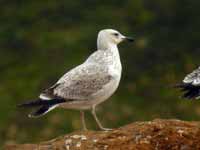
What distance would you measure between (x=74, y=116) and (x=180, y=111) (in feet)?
8.81

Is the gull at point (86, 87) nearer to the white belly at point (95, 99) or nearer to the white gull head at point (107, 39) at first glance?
the white belly at point (95, 99)

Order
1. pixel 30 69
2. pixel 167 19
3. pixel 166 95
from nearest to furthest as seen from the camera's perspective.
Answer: pixel 166 95
pixel 30 69
pixel 167 19

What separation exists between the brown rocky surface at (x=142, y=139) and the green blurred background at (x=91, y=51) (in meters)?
11.5

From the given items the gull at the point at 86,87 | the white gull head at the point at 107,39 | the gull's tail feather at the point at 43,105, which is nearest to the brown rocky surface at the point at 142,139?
the gull's tail feather at the point at 43,105

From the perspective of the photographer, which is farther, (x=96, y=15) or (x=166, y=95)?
(x=96, y=15)

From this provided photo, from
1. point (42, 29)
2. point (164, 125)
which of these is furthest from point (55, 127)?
point (164, 125)

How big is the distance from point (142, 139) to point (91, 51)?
1633cm

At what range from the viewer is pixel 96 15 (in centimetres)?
3325

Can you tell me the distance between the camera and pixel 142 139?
45.3ft

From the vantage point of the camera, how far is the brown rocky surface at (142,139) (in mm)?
13664

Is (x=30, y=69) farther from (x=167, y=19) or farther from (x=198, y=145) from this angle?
(x=198, y=145)

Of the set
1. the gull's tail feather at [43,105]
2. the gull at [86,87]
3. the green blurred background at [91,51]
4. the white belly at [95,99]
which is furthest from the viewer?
the green blurred background at [91,51]

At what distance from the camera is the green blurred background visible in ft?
88.0

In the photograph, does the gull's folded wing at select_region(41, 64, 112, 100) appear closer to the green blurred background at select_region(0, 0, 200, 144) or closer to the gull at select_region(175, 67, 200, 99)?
the gull at select_region(175, 67, 200, 99)
